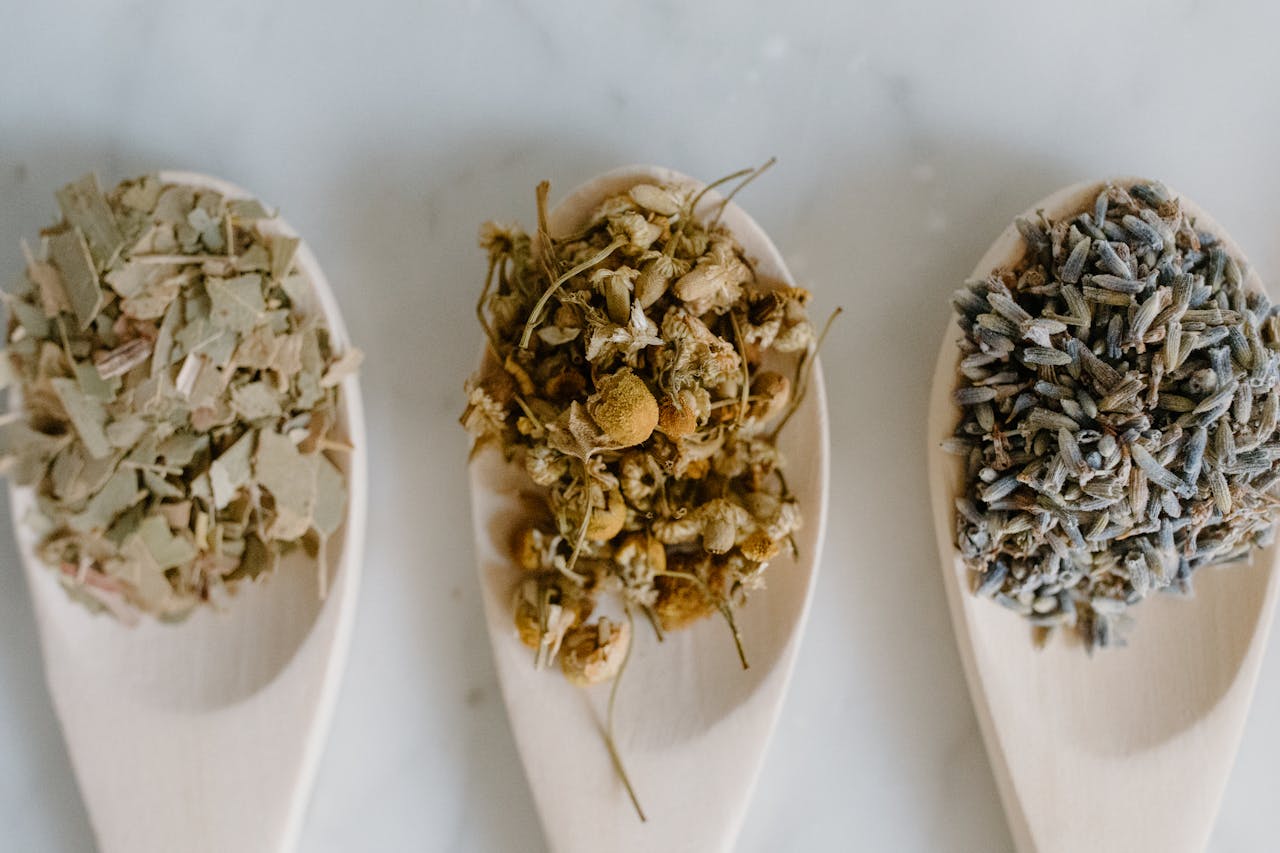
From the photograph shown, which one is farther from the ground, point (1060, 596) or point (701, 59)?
point (701, 59)

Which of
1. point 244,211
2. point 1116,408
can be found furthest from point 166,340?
point 1116,408

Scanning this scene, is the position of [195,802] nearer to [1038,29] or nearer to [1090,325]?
[1090,325]

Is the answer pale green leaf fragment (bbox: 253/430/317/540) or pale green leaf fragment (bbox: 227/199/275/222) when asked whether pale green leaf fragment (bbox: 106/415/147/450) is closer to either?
pale green leaf fragment (bbox: 253/430/317/540)

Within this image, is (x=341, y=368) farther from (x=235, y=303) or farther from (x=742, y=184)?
(x=742, y=184)

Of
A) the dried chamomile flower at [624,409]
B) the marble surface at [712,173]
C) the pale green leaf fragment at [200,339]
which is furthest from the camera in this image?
the marble surface at [712,173]

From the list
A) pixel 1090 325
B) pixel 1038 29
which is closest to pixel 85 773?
pixel 1090 325

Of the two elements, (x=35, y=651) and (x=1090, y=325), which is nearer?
(x=1090, y=325)

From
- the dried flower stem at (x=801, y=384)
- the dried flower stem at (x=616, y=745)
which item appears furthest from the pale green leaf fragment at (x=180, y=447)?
the dried flower stem at (x=801, y=384)

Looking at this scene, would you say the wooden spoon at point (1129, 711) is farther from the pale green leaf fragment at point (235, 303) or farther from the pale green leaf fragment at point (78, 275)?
the pale green leaf fragment at point (78, 275)
